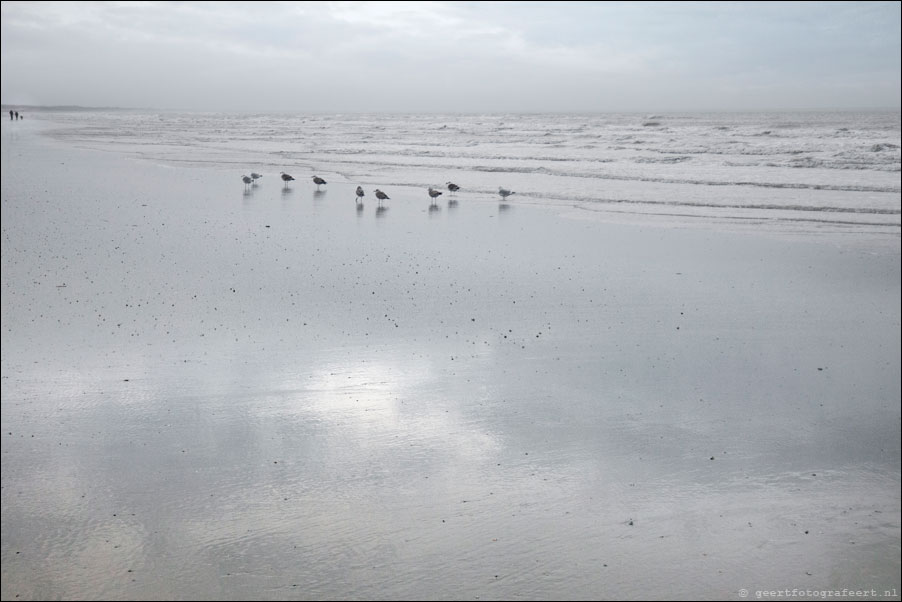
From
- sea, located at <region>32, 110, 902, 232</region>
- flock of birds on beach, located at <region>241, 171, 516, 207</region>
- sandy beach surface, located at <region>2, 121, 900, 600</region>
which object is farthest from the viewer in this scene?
flock of birds on beach, located at <region>241, 171, 516, 207</region>

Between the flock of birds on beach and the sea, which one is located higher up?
the flock of birds on beach

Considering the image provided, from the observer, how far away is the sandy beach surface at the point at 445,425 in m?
3.56

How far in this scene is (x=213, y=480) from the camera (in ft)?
13.9

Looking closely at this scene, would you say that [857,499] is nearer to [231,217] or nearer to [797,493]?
[797,493]

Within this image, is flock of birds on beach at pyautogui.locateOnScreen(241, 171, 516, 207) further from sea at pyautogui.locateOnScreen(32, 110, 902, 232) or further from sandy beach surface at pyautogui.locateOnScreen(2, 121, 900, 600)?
sandy beach surface at pyautogui.locateOnScreen(2, 121, 900, 600)

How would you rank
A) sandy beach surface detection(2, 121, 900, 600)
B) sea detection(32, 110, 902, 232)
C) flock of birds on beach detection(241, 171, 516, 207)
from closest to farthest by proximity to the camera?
sandy beach surface detection(2, 121, 900, 600)
sea detection(32, 110, 902, 232)
flock of birds on beach detection(241, 171, 516, 207)

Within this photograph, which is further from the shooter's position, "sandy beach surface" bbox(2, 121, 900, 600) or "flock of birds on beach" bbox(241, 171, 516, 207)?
"flock of birds on beach" bbox(241, 171, 516, 207)

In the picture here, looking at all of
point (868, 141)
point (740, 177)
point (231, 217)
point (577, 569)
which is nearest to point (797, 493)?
point (577, 569)

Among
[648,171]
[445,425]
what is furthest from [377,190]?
[445,425]

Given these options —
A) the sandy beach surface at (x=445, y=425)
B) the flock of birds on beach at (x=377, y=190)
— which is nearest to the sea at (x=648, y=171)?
the flock of birds on beach at (x=377, y=190)

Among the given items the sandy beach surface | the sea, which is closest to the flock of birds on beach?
the sea

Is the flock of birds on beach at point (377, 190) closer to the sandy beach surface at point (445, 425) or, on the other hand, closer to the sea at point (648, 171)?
the sea at point (648, 171)

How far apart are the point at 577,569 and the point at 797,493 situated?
1.51 m

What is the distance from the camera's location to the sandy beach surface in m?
3.56
